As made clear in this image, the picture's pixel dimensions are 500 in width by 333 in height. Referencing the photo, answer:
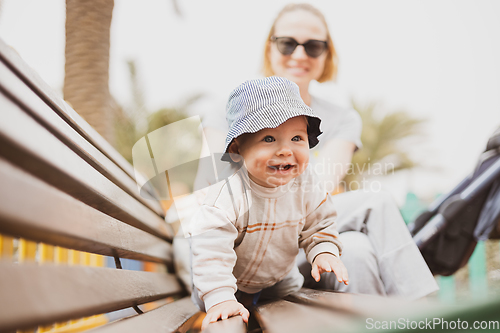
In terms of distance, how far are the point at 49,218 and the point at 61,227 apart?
0.04 m

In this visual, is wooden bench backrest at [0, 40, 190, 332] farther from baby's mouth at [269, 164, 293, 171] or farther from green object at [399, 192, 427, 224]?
green object at [399, 192, 427, 224]

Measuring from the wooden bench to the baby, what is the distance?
0.53ft

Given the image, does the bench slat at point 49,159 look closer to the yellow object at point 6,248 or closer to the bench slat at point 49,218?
the bench slat at point 49,218

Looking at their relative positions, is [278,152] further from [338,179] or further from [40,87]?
[338,179]

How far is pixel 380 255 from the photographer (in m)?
1.46

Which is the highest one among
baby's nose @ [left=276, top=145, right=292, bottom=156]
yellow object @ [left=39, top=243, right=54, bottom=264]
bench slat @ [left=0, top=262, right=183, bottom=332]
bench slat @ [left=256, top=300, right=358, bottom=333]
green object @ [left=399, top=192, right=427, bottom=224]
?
baby's nose @ [left=276, top=145, right=292, bottom=156]

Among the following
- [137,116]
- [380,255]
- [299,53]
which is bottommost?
[380,255]

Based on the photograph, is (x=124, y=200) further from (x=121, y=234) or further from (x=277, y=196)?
(x=277, y=196)

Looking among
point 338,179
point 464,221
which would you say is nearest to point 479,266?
point 464,221

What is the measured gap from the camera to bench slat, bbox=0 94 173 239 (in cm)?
55

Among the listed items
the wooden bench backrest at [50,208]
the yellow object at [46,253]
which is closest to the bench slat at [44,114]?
the wooden bench backrest at [50,208]

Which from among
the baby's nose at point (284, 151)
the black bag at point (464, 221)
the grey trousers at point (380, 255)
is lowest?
the black bag at point (464, 221)

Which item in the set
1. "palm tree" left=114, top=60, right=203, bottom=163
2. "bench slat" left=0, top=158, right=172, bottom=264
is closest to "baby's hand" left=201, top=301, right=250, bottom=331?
"bench slat" left=0, top=158, right=172, bottom=264

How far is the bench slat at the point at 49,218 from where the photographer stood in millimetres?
507
